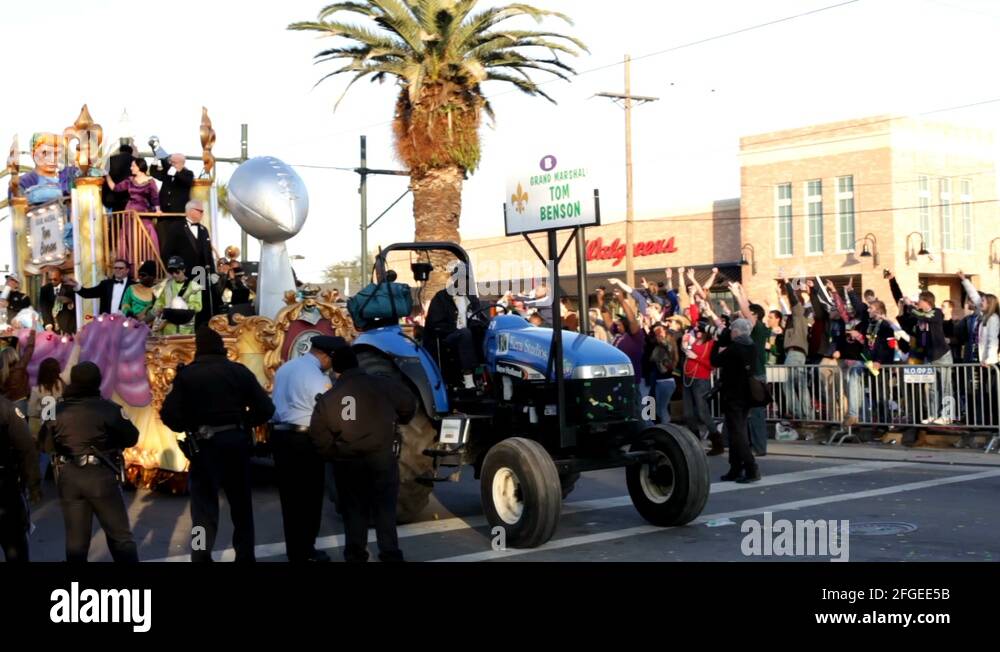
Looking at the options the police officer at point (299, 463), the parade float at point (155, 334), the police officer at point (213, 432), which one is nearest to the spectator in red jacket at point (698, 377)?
the parade float at point (155, 334)

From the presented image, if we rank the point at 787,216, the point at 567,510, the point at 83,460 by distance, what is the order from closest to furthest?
the point at 83,460 → the point at 567,510 → the point at 787,216

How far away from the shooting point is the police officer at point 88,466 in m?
7.61

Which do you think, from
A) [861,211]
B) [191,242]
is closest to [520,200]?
[191,242]

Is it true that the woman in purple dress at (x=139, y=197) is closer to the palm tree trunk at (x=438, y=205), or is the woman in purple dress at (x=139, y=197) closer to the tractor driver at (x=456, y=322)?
the tractor driver at (x=456, y=322)

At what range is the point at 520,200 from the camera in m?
10.0

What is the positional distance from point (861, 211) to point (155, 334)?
91.7ft

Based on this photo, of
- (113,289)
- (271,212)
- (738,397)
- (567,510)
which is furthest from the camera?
(113,289)

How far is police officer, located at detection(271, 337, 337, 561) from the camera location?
883 cm

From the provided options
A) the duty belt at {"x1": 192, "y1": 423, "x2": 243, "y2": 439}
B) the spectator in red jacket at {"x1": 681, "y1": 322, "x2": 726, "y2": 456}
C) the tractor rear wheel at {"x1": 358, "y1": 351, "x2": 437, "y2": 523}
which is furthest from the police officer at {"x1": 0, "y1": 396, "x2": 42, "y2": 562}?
the spectator in red jacket at {"x1": 681, "y1": 322, "x2": 726, "y2": 456}

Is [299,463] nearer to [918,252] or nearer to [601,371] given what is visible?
[601,371]

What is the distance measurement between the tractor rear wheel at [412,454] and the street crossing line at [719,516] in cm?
130

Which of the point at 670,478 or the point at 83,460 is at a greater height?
the point at 83,460
